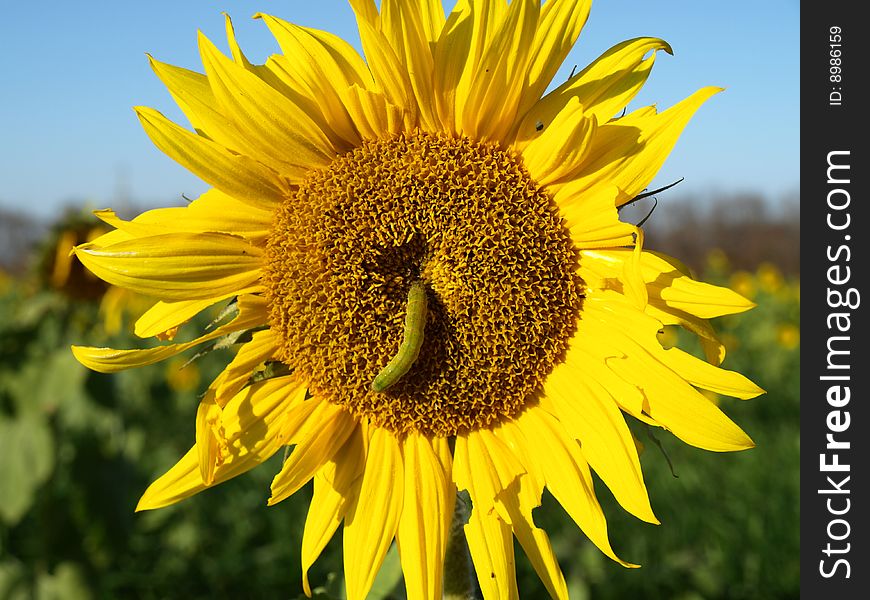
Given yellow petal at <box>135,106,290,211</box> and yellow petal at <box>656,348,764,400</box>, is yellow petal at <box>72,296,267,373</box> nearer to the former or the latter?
yellow petal at <box>135,106,290,211</box>

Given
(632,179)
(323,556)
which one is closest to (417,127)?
(632,179)

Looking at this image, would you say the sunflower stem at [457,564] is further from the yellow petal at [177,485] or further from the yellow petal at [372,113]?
the yellow petal at [372,113]

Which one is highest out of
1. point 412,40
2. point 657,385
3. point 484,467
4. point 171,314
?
point 412,40

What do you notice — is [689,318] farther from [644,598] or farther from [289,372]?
[644,598]

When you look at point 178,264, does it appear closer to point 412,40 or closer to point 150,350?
point 150,350

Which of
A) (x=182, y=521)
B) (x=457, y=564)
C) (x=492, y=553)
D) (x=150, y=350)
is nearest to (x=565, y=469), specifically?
(x=492, y=553)
